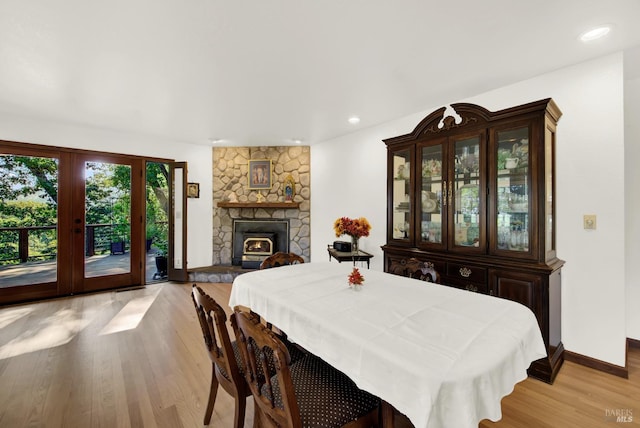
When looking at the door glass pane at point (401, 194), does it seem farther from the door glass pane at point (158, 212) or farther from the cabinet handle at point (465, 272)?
the door glass pane at point (158, 212)

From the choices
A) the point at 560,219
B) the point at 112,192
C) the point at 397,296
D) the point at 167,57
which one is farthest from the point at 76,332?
the point at 560,219

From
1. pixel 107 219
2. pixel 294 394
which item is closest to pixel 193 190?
pixel 107 219

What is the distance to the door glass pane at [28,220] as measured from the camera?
12.2 feet

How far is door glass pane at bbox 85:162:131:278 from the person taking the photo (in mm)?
4242

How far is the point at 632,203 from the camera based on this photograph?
8.48ft

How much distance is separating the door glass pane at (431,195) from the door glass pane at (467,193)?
0.15 metres

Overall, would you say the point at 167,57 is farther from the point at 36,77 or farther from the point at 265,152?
the point at 265,152

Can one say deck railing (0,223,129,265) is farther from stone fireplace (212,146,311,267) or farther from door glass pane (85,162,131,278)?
stone fireplace (212,146,311,267)

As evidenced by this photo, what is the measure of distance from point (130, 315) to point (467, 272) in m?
3.81

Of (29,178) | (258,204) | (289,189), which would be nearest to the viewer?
(29,178)

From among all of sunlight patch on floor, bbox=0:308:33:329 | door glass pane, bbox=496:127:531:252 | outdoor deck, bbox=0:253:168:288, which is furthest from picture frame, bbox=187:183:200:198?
door glass pane, bbox=496:127:531:252

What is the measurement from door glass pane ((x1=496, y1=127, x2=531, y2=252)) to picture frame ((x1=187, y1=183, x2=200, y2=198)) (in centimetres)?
467

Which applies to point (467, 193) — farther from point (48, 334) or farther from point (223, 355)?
point (48, 334)

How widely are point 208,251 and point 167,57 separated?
370 centimetres
